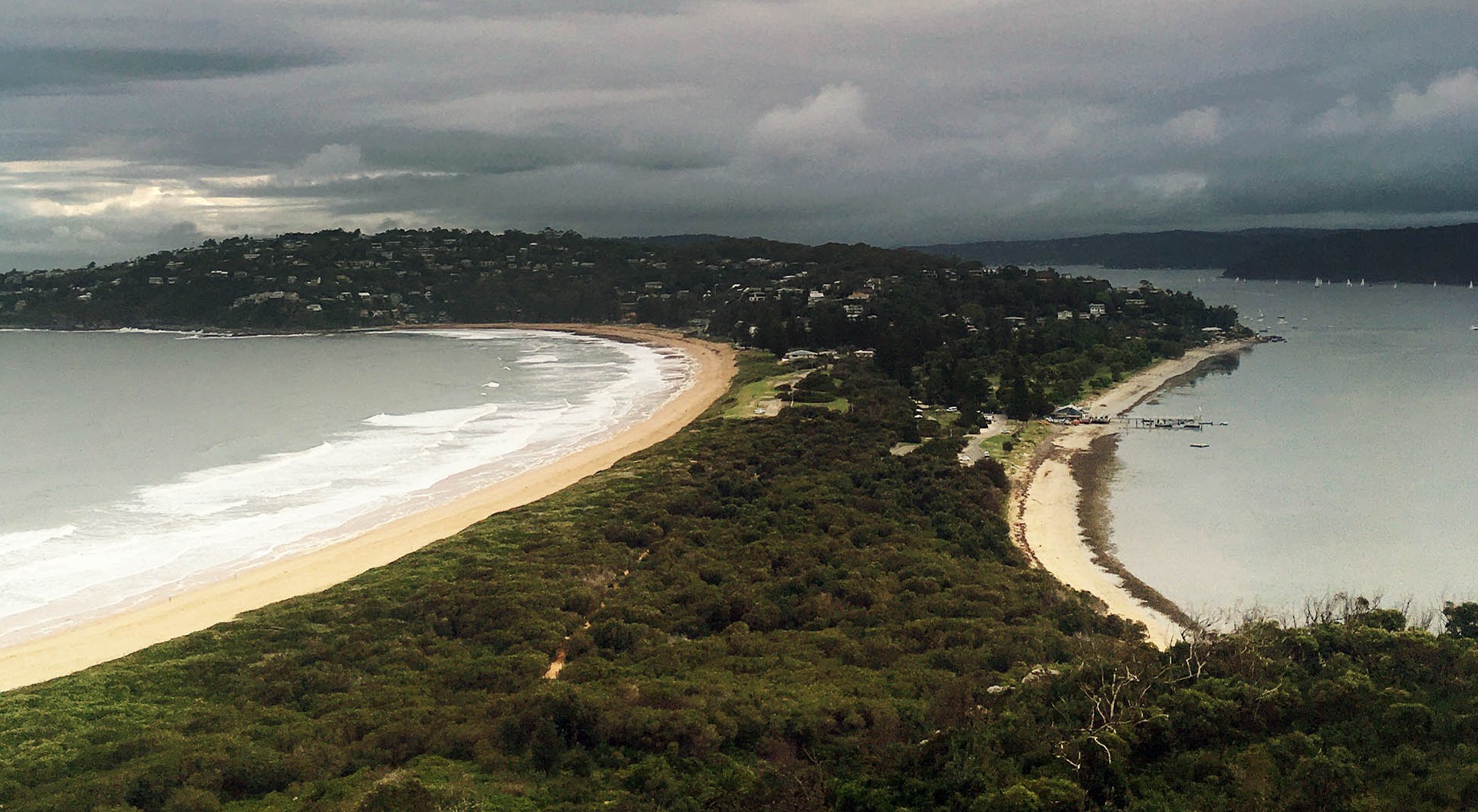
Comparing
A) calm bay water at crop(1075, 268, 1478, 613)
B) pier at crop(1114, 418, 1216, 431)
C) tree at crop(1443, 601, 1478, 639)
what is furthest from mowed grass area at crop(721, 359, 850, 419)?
tree at crop(1443, 601, 1478, 639)

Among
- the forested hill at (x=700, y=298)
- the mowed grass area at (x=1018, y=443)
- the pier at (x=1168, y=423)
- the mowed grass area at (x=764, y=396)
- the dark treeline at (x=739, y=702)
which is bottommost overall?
the pier at (x=1168, y=423)

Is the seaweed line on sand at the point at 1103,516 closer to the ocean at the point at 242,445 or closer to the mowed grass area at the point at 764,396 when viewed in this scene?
the mowed grass area at the point at 764,396

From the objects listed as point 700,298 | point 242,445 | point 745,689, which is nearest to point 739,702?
point 745,689

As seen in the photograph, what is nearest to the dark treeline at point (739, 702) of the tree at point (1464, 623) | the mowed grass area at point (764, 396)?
the tree at point (1464, 623)

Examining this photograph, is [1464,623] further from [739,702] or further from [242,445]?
[242,445]

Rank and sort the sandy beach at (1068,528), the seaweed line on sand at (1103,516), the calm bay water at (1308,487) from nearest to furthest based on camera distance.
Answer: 1. the sandy beach at (1068,528)
2. the seaweed line on sand at (1103,516)
3. the calm bay water at (1308,487)

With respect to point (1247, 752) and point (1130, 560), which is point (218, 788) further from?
point (1130, 560)
